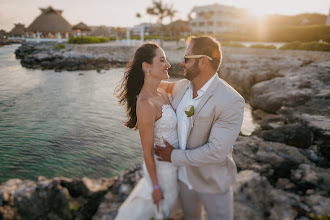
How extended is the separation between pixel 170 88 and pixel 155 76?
0.70m

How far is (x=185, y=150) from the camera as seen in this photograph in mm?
2471

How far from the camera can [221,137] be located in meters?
2.27

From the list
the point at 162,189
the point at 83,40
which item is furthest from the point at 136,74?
Result: the point at 83,40

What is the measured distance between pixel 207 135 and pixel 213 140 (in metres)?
0.22

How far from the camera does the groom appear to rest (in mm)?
2293

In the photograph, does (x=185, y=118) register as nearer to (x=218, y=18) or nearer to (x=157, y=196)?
(x=157, y=196)

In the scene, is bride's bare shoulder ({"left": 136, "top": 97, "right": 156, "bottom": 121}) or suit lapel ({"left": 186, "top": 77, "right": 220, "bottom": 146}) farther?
bride's bare shoulder ({"left": 136, "top": 97, "right": 156, "bottom": 121})

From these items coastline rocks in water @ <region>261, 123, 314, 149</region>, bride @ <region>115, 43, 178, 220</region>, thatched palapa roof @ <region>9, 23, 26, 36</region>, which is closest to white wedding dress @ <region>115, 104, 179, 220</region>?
bride @ <region>115, 43, 178, 220</region>

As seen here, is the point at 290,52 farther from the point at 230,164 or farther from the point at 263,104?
the point at 230,164

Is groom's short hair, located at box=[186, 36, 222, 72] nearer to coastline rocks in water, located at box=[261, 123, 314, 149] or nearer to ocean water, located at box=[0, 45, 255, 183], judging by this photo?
ocean water, located at box=[0, 45, 255, 183]

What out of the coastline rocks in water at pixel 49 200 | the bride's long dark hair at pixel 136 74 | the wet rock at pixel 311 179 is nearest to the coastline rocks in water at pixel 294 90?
the wet rock at pixel 311 179

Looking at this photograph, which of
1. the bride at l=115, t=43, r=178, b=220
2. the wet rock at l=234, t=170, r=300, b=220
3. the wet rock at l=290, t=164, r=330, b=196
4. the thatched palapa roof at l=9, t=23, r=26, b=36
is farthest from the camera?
the thatched palapa roof at l=9, t=23, r=26, b=36

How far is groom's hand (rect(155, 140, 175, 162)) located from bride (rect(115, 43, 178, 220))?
85 millimetres

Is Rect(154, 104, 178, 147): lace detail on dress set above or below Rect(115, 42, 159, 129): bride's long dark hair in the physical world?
below
